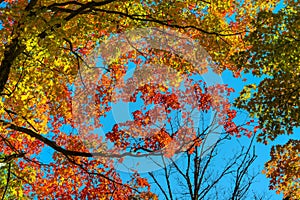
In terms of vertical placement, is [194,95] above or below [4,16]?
above

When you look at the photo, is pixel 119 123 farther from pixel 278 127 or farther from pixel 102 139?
pixel 278 127

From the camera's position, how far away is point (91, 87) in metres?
14.9

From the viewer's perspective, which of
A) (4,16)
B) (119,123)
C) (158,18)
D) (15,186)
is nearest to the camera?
(4,16)

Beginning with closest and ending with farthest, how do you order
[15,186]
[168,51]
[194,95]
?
[15,186] → [168,51] → [194,95]

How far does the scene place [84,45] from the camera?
14070 millimetres

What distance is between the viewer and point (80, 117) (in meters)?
15.1

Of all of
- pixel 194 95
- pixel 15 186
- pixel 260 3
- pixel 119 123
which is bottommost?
pixel 15 186

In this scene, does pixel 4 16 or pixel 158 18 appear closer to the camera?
pixel 4 16

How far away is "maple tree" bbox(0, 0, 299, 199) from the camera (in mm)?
9508

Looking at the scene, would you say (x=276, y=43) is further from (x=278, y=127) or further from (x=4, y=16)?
(x=4, y=16)

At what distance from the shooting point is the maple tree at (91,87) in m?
9.51

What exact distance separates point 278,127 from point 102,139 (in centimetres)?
696

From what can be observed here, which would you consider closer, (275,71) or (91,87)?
(275,71)

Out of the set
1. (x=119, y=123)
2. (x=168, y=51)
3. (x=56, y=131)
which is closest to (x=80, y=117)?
(x=56, y=131)
